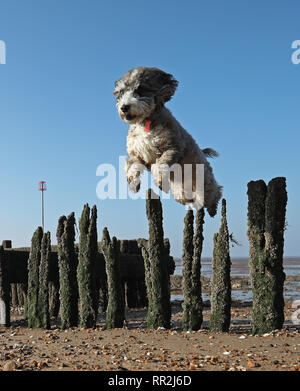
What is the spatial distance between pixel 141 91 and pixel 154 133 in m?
0.47

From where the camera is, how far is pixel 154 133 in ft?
15.9

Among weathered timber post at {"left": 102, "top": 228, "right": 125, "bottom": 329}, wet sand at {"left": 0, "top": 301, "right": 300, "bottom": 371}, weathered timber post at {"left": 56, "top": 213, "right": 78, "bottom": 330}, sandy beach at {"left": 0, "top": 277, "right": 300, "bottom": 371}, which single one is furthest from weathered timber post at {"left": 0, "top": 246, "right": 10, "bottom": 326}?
weathered timber post at {"left": 102, "top": 228, "right": 125, "bottom": 329}

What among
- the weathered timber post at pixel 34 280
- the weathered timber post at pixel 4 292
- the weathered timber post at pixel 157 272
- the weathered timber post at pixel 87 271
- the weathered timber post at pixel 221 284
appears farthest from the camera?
the weathered timber post at pixel 4 292

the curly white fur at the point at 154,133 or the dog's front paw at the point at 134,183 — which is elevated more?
the curly white fur at the point at 154,133

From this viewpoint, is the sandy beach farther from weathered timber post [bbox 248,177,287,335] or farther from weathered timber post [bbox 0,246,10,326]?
weathered timber post [bbox 0,246,10,326]

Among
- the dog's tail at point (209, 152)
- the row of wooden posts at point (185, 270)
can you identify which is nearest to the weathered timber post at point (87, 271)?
the row of wooden posts at point (185, 270)

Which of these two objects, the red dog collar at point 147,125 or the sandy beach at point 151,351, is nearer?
the red dog collar at point 147,125

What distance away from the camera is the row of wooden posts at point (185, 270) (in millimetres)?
9906

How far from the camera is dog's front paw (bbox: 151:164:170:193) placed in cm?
474

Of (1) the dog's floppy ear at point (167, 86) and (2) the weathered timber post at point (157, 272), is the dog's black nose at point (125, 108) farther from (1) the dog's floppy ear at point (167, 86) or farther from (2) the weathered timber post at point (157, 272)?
(2) the weathered timber post at point (157, 272)

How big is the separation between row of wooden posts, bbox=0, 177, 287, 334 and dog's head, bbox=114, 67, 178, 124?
Result: 554 centimetres

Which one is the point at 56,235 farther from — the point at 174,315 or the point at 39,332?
the point at 174,315

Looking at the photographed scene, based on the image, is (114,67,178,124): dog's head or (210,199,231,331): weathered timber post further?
(210,199,231,331): weathered timber post
